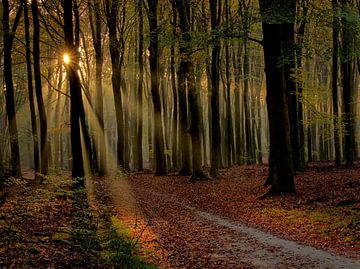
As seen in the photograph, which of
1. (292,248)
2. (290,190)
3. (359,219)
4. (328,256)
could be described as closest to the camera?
(328,256)

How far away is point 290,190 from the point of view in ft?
50.6

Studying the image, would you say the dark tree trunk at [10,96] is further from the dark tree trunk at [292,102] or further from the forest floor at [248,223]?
the dark tree trunk at [292,102]

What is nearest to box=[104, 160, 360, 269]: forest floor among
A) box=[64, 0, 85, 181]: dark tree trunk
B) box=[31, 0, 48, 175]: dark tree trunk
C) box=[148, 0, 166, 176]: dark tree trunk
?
box=[64, 0, 85, 181]: dark tree trunk

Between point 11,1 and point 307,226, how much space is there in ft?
77.8

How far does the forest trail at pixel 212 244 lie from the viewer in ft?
27.1

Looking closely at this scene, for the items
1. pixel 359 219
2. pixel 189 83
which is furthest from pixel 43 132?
pixel 359 219

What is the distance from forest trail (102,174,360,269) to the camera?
27.1ft

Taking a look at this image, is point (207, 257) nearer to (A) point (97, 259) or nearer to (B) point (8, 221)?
(A) point (97, 259)

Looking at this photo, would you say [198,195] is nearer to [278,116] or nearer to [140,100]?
[278,116]

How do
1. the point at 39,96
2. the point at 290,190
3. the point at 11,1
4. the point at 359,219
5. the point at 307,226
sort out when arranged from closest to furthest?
the point at 359,219 → the point at 307,226 → the point at 290,190 → the point at 39,96 → the point at 11,1

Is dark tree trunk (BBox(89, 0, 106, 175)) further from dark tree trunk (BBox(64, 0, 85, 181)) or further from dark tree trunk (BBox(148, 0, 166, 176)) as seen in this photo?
dark tree trunk (BBox(64, 0, 85, 181))

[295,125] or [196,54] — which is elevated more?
[196,54]

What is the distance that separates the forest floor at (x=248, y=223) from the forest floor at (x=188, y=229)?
24 millimetres

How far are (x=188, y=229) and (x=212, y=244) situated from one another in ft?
6.18
